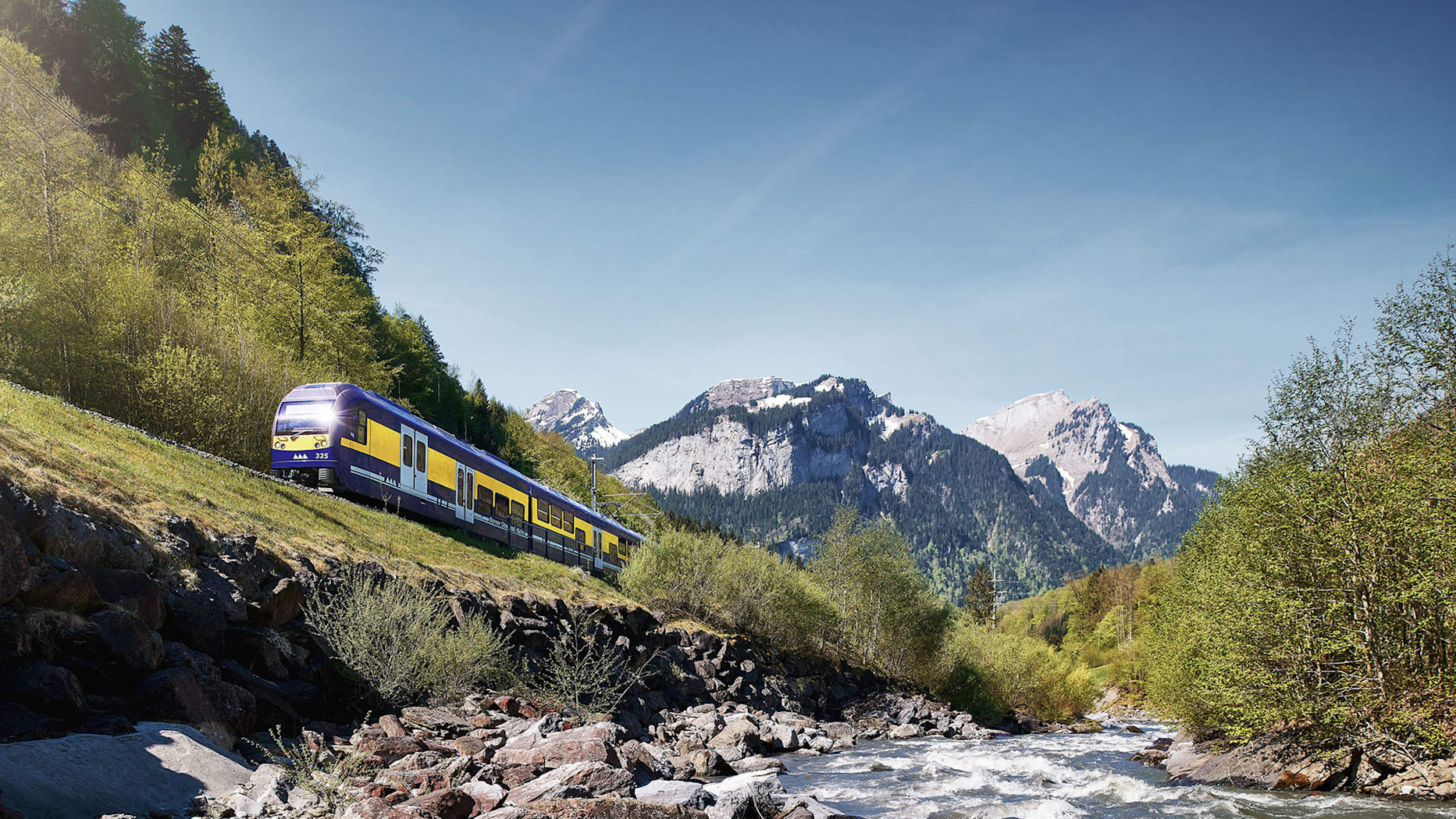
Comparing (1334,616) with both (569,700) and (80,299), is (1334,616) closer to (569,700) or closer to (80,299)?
(569,700)

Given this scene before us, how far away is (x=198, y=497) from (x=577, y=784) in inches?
401

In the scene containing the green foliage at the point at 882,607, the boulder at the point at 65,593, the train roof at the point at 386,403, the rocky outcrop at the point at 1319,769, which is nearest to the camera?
the boulder at the point at 65,593

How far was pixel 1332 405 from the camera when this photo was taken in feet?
60.0

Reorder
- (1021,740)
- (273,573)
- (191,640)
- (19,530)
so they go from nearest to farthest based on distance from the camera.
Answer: (19,530) < (191,640) < (273,573) < (1021,740)

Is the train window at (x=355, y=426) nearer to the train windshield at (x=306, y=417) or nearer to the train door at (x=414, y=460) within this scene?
the train windshield at (x=306, y=417)

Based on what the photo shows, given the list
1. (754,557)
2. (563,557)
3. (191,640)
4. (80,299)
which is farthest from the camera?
(754,557)

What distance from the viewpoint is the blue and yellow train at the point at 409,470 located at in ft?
72.5

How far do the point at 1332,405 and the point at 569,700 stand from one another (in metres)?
19.0

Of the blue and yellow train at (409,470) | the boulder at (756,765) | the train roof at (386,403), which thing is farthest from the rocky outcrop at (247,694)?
the train roof at (386,403)

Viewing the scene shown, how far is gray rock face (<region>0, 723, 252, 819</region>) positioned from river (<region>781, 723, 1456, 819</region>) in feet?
34.9

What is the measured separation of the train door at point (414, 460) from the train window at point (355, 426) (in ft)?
5.67

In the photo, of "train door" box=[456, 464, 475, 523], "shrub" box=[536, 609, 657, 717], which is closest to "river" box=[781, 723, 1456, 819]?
"shrub" box=[536, 609, 657, 717]

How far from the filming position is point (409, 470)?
25.3 metres

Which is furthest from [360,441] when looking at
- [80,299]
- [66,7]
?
[66,7]
